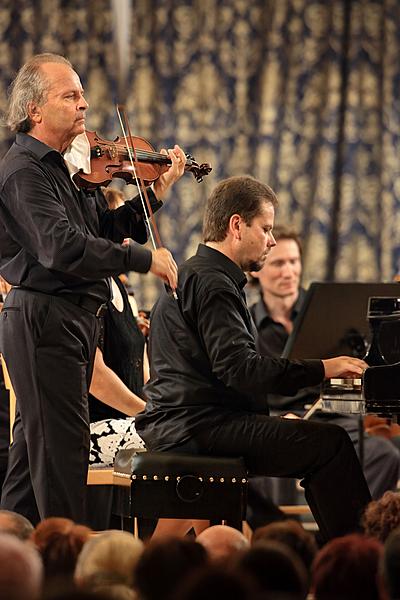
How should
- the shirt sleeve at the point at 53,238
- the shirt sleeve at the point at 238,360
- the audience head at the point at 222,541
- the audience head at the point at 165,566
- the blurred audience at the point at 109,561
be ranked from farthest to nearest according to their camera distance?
the shirt sleeve at the point at 238,360, the shirt sleeve at the point at 53,238, the audience head at the point at 222,541, the blurred audience at the point at 109,561, the audience head at the point at 165,566

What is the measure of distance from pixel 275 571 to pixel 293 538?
372mm

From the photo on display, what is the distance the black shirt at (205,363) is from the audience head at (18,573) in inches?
57.5

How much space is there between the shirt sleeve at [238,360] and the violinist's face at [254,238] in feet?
0.57

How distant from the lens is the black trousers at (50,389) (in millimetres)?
2820

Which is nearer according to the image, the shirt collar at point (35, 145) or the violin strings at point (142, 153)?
the shirt collar at point (35, 145)

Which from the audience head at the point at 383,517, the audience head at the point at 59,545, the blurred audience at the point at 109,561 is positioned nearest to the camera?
the blurred audience at the point at 109,561

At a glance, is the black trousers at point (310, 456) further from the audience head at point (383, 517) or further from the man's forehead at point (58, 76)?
the man's forehead at point (58, 76)

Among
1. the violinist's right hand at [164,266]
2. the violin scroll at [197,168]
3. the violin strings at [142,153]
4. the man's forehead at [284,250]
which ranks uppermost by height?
the violin strings at [142,153]

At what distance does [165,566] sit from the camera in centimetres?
152

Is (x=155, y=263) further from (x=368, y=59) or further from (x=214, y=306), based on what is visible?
(x=368, y=59)

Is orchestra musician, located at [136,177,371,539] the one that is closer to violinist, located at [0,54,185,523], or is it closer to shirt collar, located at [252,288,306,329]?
violinist, located at [0,54,185,523]

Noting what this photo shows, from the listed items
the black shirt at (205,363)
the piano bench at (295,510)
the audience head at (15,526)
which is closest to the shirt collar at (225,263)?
the black shirt at (205,363)

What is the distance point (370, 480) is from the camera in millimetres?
4680

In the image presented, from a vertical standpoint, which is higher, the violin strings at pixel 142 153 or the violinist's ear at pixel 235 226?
the violin strings at pixel 142 153
